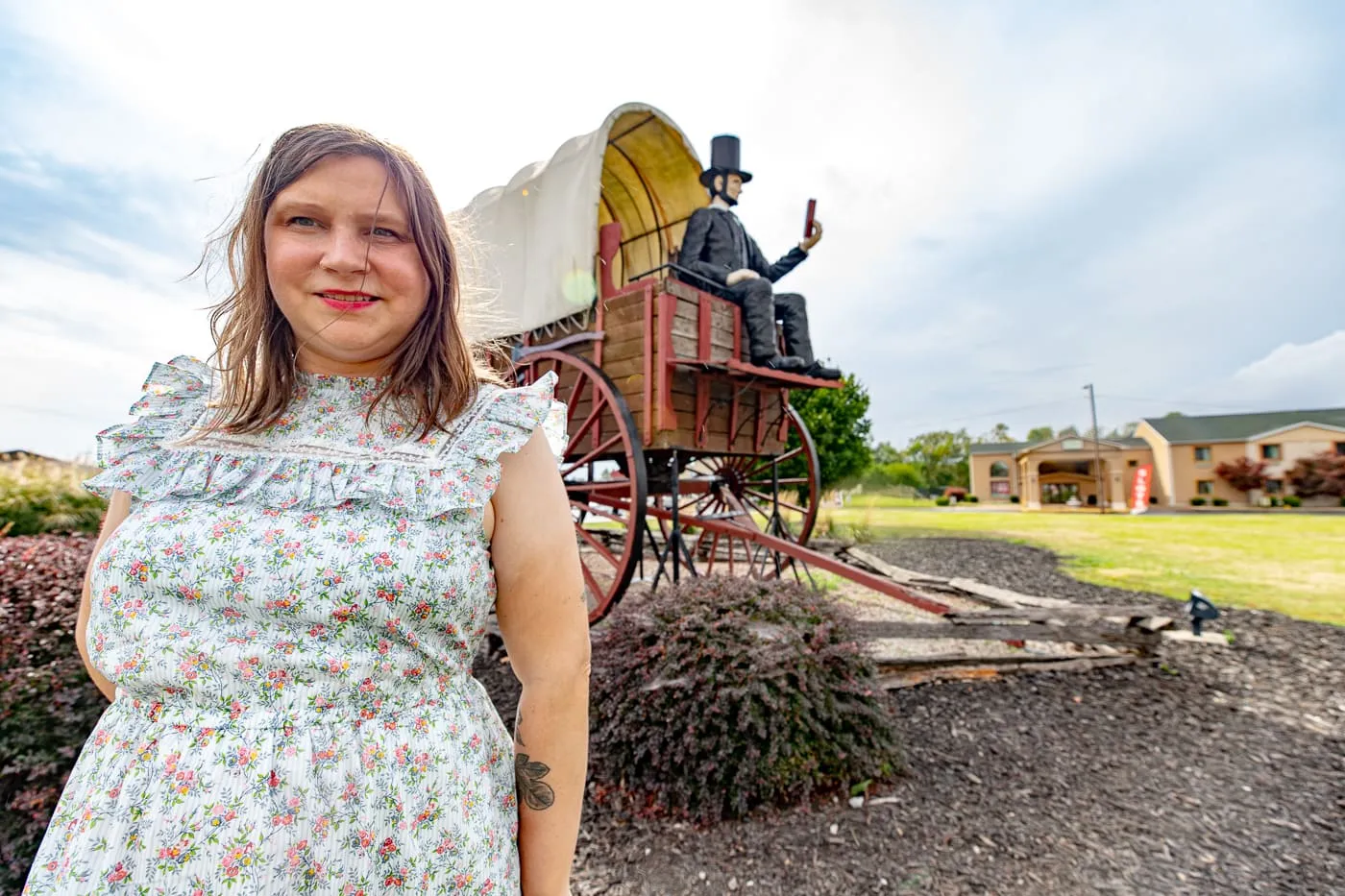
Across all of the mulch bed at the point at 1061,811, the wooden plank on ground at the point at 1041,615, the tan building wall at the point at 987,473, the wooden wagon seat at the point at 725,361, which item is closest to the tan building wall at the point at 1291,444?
the tan building wall at the point at 987,473

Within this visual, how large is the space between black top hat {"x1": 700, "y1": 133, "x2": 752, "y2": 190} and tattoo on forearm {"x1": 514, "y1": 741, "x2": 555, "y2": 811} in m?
4.62

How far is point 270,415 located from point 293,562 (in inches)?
12.9

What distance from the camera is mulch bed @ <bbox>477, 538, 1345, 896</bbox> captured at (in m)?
2.24

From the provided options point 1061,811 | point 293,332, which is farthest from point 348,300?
point 1061,811

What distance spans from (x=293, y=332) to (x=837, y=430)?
17190mm

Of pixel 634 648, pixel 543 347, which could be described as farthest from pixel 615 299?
pixel 634 648

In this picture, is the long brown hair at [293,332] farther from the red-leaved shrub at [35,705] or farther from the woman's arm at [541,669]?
the red-leaved shrub at [35,705]

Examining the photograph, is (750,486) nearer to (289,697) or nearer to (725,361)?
(725,361)

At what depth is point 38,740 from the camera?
77.0 inches

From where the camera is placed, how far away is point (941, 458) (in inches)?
1656

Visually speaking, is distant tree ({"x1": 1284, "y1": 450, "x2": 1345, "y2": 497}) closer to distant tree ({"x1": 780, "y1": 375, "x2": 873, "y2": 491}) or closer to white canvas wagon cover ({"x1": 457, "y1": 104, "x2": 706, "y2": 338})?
distant tree ({"x1": 780, "y1": 375, "x2": 873, "y2": 491})

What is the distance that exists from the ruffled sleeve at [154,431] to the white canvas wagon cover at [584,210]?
268 centimetres

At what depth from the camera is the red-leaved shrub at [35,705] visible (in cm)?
Result: 186

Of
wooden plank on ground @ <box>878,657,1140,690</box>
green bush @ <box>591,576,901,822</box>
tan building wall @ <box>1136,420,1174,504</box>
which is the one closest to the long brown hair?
green bush @ <box>591,576,901,822</box>
